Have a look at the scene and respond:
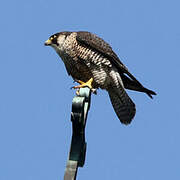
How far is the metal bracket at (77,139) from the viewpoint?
3.53m

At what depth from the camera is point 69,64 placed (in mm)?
5180

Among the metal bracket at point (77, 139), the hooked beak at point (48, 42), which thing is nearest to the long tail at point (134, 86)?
the hooked beak at point (48, 42)

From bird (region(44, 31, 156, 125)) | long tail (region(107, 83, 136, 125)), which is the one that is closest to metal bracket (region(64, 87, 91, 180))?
bird (region(44, 31, 156, 125))

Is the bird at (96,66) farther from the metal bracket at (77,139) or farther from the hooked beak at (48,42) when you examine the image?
the metal bracket at (77,139)

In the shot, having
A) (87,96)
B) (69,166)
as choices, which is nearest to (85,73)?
(87,96)

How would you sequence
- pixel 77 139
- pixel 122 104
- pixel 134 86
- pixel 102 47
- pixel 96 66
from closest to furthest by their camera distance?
pixel 77 139 < pixel 96 66 < pixel 102 47 < pixel 134 86 < pixel 122 104

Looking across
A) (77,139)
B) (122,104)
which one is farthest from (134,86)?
(77,139)

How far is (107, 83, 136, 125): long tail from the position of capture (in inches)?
207

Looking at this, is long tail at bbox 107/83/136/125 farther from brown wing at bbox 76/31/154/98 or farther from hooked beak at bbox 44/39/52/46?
hooked beak at bbox 44/39/52/46

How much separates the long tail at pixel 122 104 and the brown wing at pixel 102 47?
0.26 meters

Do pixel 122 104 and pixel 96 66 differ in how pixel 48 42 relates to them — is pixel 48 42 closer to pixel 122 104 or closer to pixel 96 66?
pixel 96 66

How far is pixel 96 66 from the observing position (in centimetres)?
502

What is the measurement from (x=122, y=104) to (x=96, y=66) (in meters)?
0.70

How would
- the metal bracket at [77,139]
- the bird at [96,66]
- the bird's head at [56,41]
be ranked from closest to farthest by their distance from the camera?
the metal bracket at [77,139], the bird at [96,66], the bird's head at [56,41]
